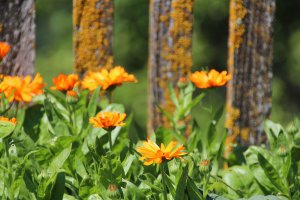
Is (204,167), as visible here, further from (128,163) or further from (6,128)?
(6,128)

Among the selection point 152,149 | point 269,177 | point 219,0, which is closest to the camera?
point 152,149

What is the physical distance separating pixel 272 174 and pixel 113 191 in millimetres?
761

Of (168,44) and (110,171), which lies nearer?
(110,171)

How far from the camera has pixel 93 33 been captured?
3.30 m

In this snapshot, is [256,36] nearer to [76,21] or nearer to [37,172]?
[76,21]

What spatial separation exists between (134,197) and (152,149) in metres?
0.22

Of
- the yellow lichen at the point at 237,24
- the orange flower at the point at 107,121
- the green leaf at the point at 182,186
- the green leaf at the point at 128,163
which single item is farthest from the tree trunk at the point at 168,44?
the green leaf at the point at 182,186

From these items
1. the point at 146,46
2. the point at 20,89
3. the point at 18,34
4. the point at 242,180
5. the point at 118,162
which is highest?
the point at 18,34

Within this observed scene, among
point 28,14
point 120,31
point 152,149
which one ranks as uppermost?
point 28,14

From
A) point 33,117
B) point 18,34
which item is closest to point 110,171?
point 33,117

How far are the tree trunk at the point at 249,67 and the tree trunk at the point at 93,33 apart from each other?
0.50m

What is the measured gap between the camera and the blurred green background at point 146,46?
8156mm

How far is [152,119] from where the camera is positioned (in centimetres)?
341

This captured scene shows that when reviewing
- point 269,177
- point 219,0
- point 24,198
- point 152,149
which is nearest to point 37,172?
point 24,198
